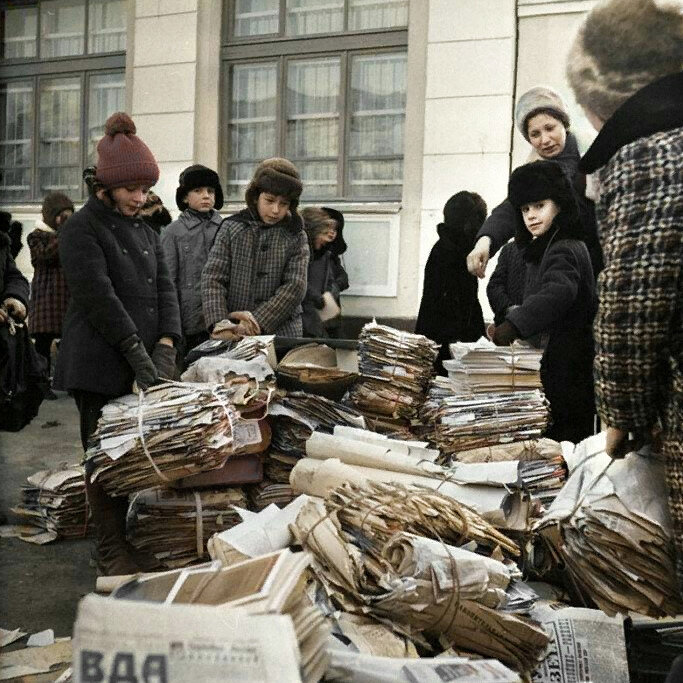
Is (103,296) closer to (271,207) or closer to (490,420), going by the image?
(271,207)

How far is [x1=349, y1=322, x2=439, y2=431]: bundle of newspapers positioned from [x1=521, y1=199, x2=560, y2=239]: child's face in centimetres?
83

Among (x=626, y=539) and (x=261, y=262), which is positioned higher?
(x=261, y=262)

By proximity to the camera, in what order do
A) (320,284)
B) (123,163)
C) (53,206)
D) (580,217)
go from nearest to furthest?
(123,163), (580,217), (320,284), (53,206)

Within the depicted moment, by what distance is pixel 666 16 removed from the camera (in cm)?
214

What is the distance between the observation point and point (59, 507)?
4719 millimetres

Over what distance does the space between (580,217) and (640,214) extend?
2629 mm

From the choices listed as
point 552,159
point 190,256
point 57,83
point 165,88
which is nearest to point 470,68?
point 552,159

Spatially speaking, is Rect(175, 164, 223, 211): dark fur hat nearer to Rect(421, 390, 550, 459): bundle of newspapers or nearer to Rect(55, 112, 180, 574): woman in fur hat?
Rect(55, 112, 180, 574): woman in fur hat

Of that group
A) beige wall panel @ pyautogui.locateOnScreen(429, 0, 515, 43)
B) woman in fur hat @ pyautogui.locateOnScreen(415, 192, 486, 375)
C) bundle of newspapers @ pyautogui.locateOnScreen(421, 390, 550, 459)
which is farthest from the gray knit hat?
bundle of newspapers @ pyautogui.locateOnScreen(421, 390, 550, 459)

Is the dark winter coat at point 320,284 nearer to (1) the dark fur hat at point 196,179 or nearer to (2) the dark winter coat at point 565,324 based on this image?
(1) the dark fur hat at point 196,179

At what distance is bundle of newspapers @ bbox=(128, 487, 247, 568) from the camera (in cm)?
383

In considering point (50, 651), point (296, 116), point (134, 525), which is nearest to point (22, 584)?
point (134, 525)

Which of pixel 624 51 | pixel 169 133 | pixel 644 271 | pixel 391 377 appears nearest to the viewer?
pixel 644 271

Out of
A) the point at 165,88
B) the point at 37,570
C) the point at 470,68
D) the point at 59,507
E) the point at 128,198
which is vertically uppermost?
the point at 470,68
